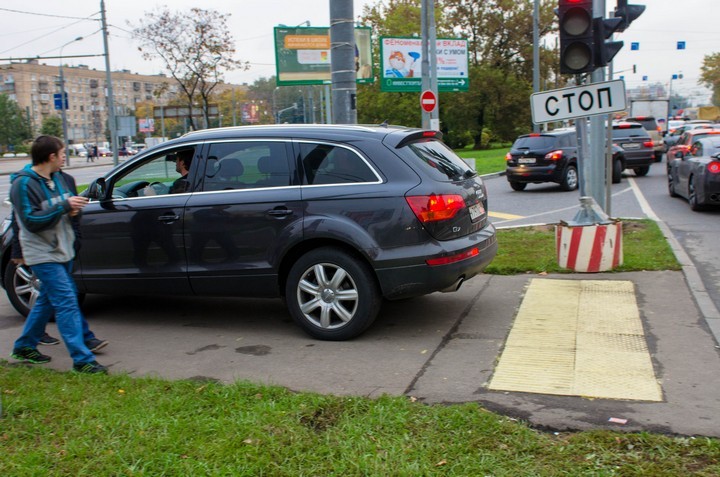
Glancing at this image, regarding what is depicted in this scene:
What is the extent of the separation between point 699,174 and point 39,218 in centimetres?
1223

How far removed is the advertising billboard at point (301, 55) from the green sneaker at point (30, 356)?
3133 cm

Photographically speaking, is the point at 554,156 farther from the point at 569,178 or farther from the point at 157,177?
the point at 157,177

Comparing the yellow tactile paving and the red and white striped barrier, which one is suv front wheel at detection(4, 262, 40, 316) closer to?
→ the yellow tactile paving

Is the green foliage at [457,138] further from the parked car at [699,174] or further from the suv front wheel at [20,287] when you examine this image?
the suv front wheel at [20,287]

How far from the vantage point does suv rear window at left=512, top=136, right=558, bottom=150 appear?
62.6ft

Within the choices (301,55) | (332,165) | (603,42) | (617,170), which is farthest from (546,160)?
(301,55)

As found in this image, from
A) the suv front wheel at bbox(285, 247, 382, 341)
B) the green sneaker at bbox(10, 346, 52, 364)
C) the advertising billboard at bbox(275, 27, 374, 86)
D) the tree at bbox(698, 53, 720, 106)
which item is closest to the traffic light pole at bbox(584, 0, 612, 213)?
the suv front wheel at bbox(285, 247, 382, 341)

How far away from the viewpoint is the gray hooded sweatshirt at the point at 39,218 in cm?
506

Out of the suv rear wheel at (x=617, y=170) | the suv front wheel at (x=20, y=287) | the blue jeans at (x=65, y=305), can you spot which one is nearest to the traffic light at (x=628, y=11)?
the blue jeans at (x=65, y=305)

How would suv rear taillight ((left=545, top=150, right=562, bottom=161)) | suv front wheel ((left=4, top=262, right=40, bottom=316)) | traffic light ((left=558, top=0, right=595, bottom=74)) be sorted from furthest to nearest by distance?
suv rear taillight ((left=545, top=150, right=562, bottom=161))
traffic light ((left=558, top=0, right=595, bottom=74))
suv front wheel ((left=4, top=262, right=40, bottom=316))

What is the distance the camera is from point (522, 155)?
63.3ft

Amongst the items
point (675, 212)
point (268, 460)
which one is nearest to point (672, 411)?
point (268, 460)

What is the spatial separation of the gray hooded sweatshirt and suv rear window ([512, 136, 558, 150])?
15.8 m

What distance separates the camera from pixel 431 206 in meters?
5.55
